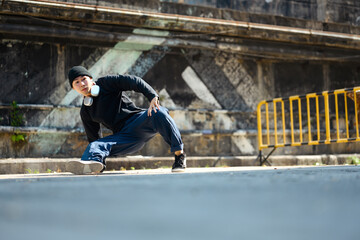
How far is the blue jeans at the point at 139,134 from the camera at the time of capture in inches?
176

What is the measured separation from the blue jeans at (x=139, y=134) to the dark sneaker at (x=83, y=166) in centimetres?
17

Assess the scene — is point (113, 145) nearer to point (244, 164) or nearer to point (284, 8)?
point (244, 164)

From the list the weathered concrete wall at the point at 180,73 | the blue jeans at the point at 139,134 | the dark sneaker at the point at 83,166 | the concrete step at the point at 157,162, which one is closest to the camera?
the dark sneaker at the point at 83,166

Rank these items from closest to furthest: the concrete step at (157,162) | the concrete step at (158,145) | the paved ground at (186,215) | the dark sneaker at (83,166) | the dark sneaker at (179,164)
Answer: the paved ground at (186,215), the dark sneaker at (83,166), the dark sneaker at (179,164), the concrete step at (157,162), the concrete step at (158,145)

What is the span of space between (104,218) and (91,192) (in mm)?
842

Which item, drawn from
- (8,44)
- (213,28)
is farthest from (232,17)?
(8,44)

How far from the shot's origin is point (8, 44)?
6957 millimetres

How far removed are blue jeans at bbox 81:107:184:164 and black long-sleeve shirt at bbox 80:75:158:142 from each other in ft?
0.33

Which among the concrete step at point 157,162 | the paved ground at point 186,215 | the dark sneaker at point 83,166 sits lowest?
the paved ground at point 186,215

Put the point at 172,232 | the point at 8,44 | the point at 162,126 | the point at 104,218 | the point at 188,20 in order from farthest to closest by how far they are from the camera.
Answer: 1. the point at 188,20
2. the point at 8,44
3. the point at 162,126
4. the point at 104,218
5. the point at 172,232

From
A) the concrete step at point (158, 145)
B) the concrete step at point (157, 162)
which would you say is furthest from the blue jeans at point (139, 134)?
the concrete step at point (158, 145)

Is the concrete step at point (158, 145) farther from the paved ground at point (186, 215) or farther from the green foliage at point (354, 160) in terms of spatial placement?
the paved ground at point (186, 215)

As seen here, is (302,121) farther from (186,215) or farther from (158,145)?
(186,215)

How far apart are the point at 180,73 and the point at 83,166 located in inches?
161
